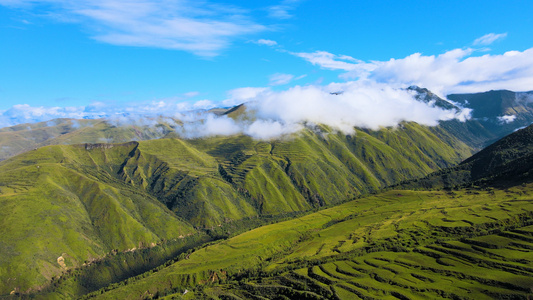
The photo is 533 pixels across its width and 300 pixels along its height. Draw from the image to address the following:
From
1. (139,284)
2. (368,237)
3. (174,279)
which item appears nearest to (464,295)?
(368,237)

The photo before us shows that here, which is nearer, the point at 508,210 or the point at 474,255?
the point at 474,255

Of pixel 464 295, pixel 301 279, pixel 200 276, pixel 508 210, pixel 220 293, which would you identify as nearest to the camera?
pixel 464 295

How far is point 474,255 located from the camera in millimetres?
→ 125688

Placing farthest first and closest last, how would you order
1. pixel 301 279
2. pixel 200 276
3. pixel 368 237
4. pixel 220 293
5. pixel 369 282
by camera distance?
pixel 200 276 → pixel 368 237 → pixel 220 293 → pixel 301 279 → pixel 369 282

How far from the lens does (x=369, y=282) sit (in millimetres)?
121562

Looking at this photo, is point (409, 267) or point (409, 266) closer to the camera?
point (409, 267)

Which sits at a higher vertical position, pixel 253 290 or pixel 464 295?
pixel 464 295

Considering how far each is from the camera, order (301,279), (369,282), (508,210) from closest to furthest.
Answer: (369,282) < (301,279) < (508,210)

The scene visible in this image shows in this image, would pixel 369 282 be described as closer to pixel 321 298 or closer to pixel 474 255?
pixel 321 298

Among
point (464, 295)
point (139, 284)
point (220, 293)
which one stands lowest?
point (139, 284)

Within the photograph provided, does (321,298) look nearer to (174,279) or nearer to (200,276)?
(200,276)

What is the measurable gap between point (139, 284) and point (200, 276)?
41813mm

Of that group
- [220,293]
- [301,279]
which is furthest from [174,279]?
[301,279]

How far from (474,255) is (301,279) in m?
78.6
